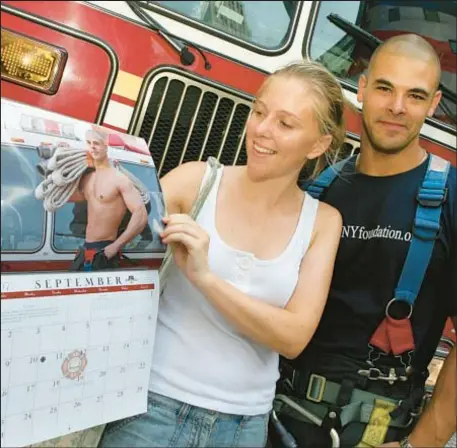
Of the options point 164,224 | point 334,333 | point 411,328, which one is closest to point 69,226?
point 164,224

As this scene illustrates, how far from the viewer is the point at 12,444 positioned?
3.72 feet

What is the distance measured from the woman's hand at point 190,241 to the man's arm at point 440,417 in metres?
0.77

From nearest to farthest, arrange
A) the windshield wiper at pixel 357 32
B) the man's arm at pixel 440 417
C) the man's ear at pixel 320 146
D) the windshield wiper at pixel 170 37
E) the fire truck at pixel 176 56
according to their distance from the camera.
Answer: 1. the man's ear at pixel 320 146
2. the man's arm at pixel 440 417
3. the fire truck at pixel 176 56
4. the windshield wiper at pixel 170 37
5. the windshield wiper at pixel 357 32

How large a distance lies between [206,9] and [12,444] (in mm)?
1576

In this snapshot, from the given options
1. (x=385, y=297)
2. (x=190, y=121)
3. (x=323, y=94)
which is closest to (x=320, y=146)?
(x=323, y=94)

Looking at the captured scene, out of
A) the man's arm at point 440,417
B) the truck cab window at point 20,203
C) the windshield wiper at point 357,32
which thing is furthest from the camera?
the windshield wiper at point 357,32

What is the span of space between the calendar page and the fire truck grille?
866 mm

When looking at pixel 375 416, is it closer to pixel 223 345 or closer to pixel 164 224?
pixel 223 345

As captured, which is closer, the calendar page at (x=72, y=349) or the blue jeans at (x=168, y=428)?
the calendar page at (x=72, y=349)

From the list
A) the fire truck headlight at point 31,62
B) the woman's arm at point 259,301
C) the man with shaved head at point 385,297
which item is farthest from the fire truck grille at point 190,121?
the woman's arm at point 259,301

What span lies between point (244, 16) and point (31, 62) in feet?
2.73

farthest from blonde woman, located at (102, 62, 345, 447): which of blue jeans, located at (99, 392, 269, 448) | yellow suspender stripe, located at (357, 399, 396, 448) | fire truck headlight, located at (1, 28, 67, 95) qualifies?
fire truck headlight, located at (1, 28, 67, 95)

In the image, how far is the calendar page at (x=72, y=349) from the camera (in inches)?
44.2

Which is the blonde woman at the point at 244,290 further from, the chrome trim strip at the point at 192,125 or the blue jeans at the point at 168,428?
the chrome trim strip at the point at 192,125
